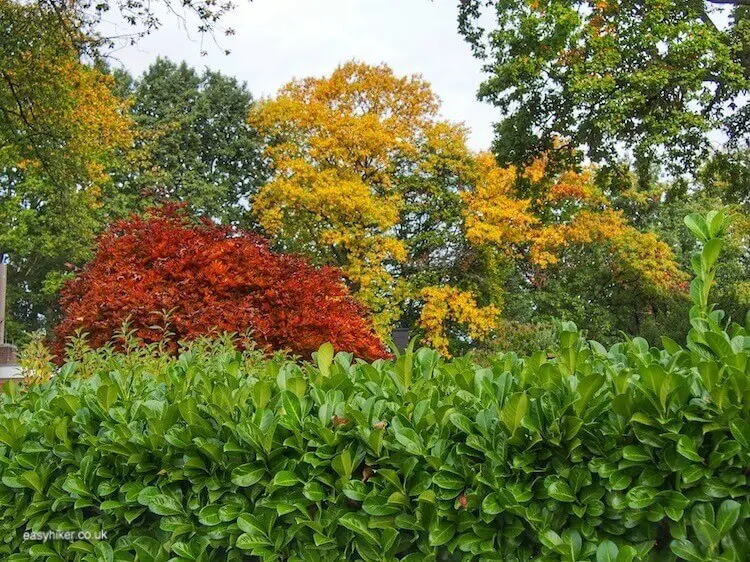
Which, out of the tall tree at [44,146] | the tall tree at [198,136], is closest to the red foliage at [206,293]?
the tall tree at [44,146]

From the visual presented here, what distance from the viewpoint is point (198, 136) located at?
2312 cm

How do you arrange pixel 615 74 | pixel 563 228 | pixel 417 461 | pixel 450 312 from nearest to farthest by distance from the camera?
pixel 417 461 < pixel 615 74 < pixel 450 312 < pixel 563 228

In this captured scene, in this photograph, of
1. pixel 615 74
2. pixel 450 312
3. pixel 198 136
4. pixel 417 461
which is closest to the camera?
pixel 417 461

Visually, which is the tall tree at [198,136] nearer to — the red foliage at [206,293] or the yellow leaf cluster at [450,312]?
the yellow leaf cluster at [450,312]

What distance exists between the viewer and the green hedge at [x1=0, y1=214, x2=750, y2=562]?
1.69 m

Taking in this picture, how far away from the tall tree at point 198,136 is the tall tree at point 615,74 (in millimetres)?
12189

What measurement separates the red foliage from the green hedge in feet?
9.06

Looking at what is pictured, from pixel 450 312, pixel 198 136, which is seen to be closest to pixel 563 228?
pixel 450 312

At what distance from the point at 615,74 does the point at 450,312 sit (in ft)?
27.4

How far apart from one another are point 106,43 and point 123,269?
21.4ft

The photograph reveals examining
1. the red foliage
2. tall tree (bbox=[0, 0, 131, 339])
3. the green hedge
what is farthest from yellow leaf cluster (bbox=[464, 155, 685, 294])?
the green hedge

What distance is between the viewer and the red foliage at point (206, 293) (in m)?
5.33

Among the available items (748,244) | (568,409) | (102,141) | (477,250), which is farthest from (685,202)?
(568,409)

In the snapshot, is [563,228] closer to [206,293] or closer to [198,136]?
[198,136]
